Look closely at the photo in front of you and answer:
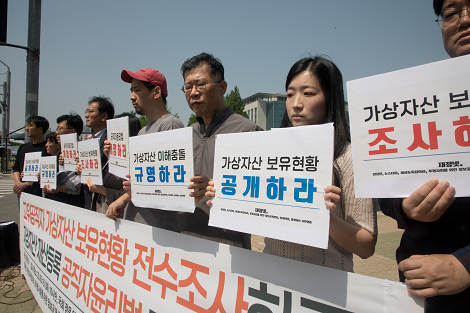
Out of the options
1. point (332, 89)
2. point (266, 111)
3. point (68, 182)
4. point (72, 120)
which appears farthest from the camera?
point (266, 111)

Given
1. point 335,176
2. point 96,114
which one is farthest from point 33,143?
point 335,176

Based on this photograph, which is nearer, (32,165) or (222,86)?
(222,86)

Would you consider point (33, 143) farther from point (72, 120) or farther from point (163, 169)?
point (163, 169)

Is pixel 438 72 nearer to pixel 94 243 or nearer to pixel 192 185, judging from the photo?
pixel 192 185

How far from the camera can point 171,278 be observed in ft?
5.27

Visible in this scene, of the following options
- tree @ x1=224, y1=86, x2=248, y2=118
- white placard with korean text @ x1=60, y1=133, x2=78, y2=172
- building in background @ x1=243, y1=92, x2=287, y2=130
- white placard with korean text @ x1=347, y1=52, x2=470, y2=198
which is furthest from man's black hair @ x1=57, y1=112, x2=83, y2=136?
building in background @ x1=243, y1=92, x2=287, y2=130

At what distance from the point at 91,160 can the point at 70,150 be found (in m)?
0.72

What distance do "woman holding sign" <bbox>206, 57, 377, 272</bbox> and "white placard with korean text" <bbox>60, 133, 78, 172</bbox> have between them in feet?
7.56

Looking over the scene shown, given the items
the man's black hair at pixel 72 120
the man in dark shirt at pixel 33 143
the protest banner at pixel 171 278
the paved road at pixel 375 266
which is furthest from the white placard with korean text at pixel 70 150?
the man in dark shirt at pixel 33 143

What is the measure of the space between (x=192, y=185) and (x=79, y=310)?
1597mm

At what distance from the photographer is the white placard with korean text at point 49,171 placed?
11.0ft

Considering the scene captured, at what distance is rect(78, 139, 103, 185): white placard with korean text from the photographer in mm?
2459

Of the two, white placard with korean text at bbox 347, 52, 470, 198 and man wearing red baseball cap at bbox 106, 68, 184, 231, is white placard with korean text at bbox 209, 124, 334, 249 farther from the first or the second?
man wearing red baseball cap at bbox 106, 68, 184, 231

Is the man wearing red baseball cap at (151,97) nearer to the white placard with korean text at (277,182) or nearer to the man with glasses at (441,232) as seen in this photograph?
the white placard with korean text at (277,182)
